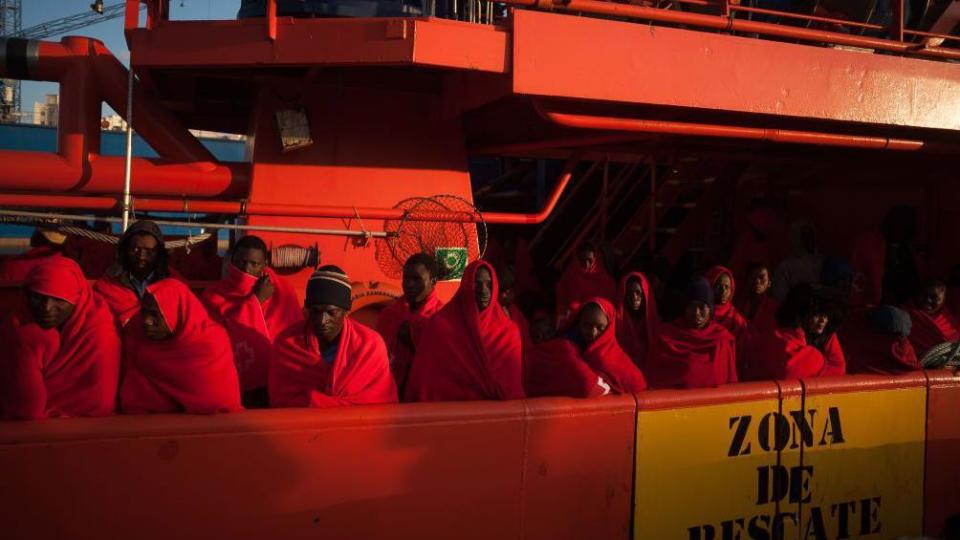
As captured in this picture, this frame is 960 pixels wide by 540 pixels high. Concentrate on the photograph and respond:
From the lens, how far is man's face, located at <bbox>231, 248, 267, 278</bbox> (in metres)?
4.02

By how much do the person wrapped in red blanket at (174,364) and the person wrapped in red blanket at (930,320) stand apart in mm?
4448

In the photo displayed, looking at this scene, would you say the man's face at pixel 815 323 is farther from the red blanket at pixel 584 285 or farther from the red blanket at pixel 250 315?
the red blanket at pixel 250 315

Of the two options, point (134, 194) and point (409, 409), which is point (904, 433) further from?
point (134, 194)

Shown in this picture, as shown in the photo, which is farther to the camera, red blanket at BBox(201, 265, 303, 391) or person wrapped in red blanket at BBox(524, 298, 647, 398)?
red blanket at BBox(201, 265, 303, 391)

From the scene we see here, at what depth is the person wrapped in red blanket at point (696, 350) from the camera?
13.1 ft

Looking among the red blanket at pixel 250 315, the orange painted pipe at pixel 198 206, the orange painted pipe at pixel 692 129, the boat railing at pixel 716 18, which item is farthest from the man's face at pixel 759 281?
the red blanket at pixel 250 315

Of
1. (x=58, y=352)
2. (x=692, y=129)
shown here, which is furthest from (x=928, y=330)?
(x=58, y=352)

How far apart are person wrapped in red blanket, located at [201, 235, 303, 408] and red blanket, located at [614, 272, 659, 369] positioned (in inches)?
74.5

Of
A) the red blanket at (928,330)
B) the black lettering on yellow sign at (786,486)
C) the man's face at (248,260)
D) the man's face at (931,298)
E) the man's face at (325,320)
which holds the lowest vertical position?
the black lettering on yellow sign at (786,486)

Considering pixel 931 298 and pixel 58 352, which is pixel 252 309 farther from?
pixel 931 298

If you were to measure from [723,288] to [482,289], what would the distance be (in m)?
1.91

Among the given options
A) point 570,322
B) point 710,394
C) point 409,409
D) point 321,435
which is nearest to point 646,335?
point 570,322

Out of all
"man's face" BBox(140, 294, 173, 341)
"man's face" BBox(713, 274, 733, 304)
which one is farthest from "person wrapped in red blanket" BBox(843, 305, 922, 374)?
"man's face" BBox(140, 294, 173, 341)

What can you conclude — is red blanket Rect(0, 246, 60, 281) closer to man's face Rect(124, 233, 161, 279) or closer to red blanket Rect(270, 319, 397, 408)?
man's face Rect(124, 233, 161, 279)
